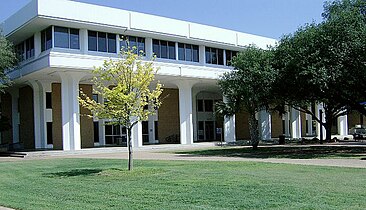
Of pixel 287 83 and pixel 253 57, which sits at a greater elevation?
pixel 253 57

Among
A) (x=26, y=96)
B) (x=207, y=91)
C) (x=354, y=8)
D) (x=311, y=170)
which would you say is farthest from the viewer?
(x=207, y=91)

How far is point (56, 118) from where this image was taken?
127 ft

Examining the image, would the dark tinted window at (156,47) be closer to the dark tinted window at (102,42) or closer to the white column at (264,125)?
the dark tinted window at (102,42)

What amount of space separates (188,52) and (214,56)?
3.59m

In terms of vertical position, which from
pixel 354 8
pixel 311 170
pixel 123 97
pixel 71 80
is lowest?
pixel 311 170

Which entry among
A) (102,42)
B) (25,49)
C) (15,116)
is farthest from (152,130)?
(25,49)

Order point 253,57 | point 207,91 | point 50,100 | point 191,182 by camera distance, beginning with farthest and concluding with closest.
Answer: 1. point 207,91
2. point 50,100
3. point 253,57
4. point 191,182

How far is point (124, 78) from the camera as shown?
16.5 meters

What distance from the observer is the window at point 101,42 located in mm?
34812

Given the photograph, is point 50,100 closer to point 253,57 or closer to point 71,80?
point 71,80

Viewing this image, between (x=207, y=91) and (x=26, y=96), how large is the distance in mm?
20056

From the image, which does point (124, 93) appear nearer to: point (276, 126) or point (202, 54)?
point (202, 54)

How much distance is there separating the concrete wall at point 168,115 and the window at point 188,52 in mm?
6356

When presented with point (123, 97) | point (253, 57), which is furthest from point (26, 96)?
point (123, 97)
